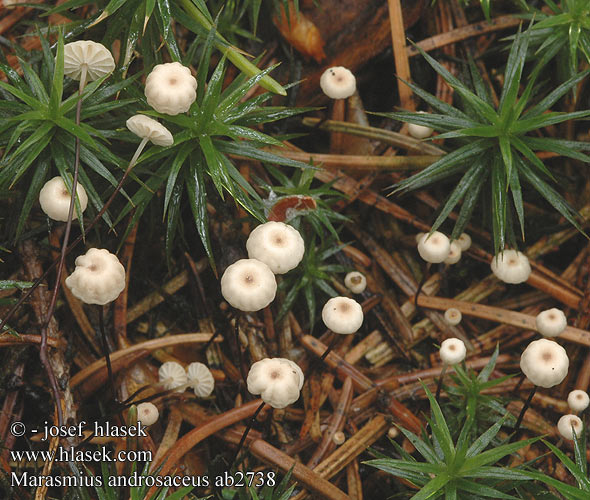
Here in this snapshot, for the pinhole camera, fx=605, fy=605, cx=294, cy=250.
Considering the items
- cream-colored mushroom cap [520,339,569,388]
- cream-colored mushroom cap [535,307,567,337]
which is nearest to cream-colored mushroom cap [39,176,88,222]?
cream-colored mushroom cap [520,339,569,388]

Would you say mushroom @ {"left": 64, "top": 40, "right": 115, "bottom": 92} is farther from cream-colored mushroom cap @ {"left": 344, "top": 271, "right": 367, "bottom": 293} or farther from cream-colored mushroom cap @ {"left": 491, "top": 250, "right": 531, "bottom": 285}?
cream-colored mushroom cap @ {"left": 491, "top": 250, "right": 531, "bottom": 285}

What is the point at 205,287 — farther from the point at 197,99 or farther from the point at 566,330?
the point at 566,330

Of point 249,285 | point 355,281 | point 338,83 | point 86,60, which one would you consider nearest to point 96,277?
point 249,285

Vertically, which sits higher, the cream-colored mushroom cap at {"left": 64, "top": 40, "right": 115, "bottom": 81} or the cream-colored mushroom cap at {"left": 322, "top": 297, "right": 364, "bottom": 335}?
the cream-colored mushroom cap at {"left": 64, "top": 40, "right": 115, "bottom": 81}

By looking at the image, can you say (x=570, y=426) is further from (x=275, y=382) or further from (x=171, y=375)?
(x=171, y=375)

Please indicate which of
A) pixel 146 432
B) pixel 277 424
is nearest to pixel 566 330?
pixel 277 424

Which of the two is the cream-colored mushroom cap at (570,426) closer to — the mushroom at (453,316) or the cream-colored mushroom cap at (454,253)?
the mushroom at (453,316)

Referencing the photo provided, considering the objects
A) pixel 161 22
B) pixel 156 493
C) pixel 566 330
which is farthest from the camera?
pixel 566 330
